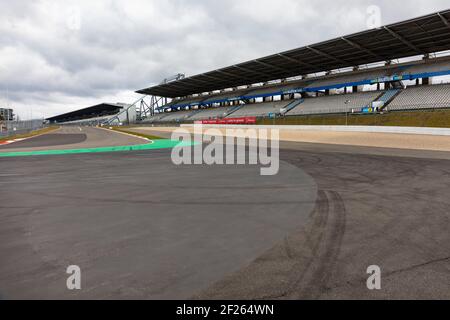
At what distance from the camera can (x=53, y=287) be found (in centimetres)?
257

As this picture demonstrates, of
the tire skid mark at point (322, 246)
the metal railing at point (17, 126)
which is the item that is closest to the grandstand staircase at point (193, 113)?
the metal railing at point (17, 126)

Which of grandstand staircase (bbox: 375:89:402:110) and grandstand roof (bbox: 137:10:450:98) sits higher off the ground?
grandstand roof (bbox: 137:10:450:98)

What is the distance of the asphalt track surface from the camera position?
8.45 ft

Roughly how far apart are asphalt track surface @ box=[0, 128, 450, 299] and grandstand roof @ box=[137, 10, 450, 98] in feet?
101

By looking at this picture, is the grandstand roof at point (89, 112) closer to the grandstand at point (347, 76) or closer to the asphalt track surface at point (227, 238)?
the grandstand at point (347, 76)

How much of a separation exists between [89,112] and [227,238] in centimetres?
17278

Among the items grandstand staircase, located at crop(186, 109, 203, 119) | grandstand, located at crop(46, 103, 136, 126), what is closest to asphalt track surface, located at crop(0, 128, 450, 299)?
grandstand staircase, located at crop(186, 109, 203, 119)

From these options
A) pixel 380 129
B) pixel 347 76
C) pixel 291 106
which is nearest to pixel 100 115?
pixel 291 106

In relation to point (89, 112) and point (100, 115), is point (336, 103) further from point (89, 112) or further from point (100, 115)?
point (89, 112)

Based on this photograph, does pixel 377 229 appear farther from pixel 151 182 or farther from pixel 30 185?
pixel 30 185

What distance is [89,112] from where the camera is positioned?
154625mm

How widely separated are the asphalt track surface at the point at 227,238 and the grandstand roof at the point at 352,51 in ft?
101

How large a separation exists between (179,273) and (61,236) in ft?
6.87

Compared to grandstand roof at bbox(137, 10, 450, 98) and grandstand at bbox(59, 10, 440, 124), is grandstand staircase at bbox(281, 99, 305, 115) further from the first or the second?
grandstand roof at bbox(137, 10, 450, 98)
